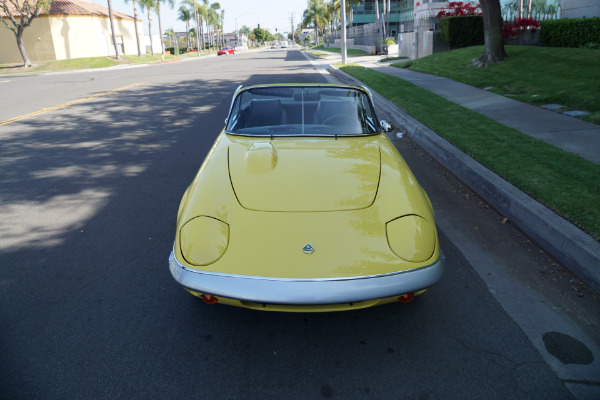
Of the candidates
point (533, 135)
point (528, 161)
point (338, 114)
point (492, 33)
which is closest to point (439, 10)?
point (492, 33)

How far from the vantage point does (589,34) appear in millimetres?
15453

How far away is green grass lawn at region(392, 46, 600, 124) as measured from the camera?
30.8 feet

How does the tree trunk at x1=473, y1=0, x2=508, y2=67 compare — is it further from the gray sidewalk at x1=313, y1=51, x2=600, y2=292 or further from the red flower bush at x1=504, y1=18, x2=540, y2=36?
the red flower bush at x1=504, y1=18, x2=540, y2=36

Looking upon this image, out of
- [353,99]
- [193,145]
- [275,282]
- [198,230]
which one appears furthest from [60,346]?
[193,145]

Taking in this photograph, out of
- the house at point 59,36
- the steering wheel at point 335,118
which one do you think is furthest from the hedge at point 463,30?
the house at point 59,36

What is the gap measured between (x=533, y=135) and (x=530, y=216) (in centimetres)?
343

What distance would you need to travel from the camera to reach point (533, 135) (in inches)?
277

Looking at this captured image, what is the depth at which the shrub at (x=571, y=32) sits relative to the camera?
50.3 feet

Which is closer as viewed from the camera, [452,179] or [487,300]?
[487,300]

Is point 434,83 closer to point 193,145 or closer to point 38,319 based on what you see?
point 193,145

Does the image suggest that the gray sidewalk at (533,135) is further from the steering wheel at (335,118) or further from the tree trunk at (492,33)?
the tree trunk at (492,33)

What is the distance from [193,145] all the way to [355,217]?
5.44m

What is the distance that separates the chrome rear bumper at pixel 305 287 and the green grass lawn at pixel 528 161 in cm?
218

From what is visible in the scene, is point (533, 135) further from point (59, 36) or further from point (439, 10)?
point (59, 36)
